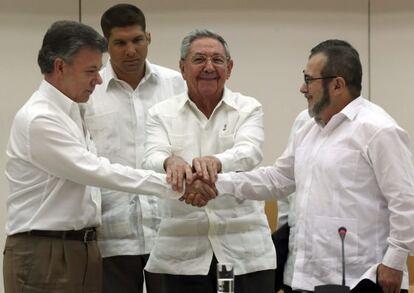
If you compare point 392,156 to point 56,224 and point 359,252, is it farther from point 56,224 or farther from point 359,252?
point 56,224

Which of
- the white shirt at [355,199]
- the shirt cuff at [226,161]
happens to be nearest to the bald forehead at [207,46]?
the shirt cuff at [226,161]

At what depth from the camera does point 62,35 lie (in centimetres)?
377

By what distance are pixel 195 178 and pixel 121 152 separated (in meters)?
0.51

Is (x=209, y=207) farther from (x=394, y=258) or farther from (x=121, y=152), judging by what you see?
(x=394, y=258)

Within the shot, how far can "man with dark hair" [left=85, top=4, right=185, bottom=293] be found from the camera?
4.18 metres

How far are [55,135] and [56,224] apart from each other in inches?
14.4

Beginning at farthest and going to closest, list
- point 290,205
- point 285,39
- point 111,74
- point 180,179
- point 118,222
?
point 285,39
point 290,205
point 111,74
point 118,222
point 180,179

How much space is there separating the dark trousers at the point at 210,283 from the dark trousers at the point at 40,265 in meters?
0.45

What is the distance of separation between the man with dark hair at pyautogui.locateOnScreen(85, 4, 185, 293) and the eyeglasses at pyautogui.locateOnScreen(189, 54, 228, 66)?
1.24ft

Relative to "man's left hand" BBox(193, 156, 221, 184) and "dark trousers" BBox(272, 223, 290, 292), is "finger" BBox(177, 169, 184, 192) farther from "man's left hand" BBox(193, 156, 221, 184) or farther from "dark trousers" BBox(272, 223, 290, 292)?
"dark trousers" BBox(272, 223, 290, 292)

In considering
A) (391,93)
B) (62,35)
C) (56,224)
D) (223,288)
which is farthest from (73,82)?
(391,93)

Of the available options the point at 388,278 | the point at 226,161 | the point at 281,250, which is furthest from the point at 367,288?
the point at 281,250

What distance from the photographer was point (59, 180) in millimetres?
3693

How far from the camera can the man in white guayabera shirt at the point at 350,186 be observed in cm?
333
